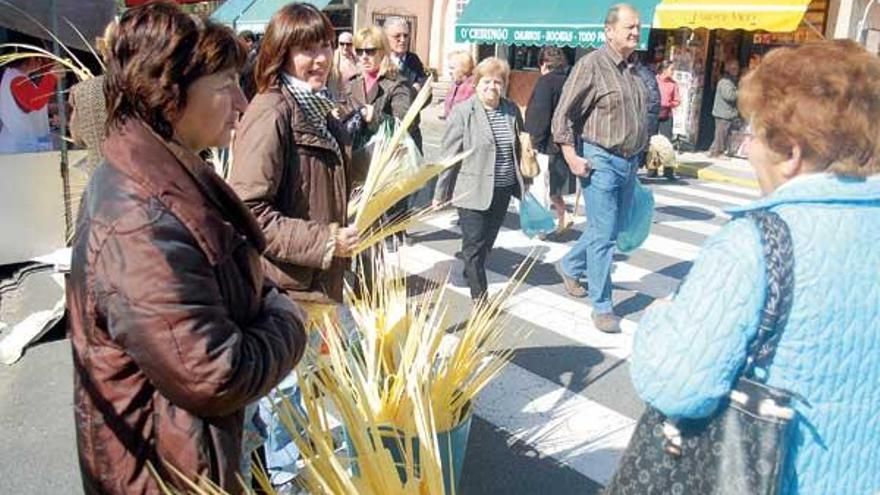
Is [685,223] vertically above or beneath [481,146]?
beneath

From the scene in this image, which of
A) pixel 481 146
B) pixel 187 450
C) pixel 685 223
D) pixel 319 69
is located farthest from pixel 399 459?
pixel 685 223

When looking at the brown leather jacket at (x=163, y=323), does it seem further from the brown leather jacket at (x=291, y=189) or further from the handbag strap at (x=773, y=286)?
the handbag strap at (x=773, y=286)

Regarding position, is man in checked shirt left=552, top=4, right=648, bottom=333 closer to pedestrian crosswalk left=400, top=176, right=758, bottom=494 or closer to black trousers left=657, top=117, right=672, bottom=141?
pedestrian crosswalk left=400, top=176, right=758, bottom=494

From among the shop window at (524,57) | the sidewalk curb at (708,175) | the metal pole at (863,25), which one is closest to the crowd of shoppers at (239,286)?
the sidewalk curb at (708,175)

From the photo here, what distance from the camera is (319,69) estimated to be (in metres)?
2.60

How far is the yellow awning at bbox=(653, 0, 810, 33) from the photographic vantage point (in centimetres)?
1116

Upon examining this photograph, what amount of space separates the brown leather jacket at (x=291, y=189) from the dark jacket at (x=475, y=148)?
199 cm

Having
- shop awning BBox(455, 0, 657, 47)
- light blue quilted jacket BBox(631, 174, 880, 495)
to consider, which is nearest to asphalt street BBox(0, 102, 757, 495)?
light blue quilted jacket BBox(631, 174, 880, 495)

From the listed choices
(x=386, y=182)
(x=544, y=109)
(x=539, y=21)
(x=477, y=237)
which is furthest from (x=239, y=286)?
(x=539, y=21)

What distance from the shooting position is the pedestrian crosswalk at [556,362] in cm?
321

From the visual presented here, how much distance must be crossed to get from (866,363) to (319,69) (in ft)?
6.23

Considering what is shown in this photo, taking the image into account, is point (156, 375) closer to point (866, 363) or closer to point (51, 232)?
point (866, 363)

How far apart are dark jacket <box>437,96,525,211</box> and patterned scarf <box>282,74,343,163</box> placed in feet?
6.39

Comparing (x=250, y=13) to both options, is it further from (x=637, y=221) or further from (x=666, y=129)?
(x=637, y=221)
